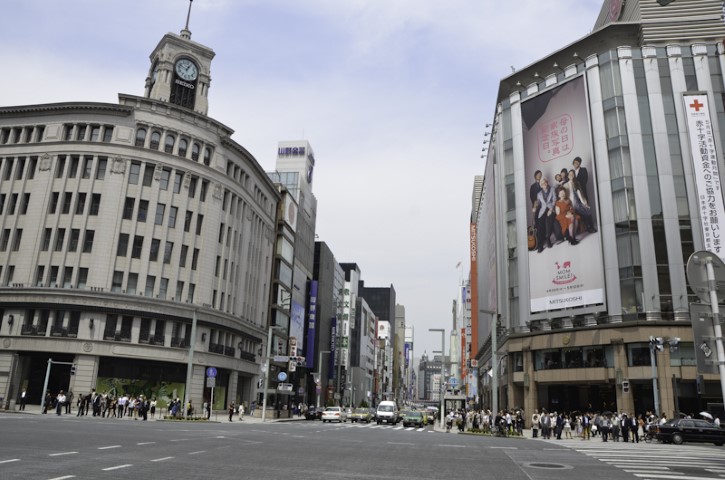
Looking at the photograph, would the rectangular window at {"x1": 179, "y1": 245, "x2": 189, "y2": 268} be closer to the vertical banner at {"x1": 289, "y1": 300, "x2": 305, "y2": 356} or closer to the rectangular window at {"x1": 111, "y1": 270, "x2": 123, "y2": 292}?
the rectangular window at {"x1": 111, "y1": 270, "x2": 123, "y2": 292}

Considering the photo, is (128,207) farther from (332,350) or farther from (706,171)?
(332,350)

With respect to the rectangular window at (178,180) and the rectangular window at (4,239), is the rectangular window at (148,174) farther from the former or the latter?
the rectangular window at (4,239)

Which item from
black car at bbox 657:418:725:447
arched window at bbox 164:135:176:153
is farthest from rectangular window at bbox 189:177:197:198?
black car at bbox 657:418:725:447

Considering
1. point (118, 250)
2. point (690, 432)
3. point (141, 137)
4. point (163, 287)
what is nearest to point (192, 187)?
point (141, 137)

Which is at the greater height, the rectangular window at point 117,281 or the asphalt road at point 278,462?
the rectangular window at point 117,281

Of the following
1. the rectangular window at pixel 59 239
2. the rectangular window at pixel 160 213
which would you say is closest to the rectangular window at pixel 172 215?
the rectangular window at pixel 160 213

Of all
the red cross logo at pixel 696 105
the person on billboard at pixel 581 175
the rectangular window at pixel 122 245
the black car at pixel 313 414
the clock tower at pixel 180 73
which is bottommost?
the black car at pixel 313 414

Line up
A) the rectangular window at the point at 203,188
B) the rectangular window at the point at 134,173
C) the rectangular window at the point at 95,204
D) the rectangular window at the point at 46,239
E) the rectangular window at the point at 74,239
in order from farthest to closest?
the rectangular window at the point at 203,188
the rectangular window at the point at 134,173
the rectangular window at the point at 95,204
the rectangular window at the point at 74,239
the rectangular window at the point at 46,239

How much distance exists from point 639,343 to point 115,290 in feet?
145

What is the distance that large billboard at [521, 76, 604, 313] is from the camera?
158 feet

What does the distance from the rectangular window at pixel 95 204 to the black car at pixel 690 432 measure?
4806 centimetres

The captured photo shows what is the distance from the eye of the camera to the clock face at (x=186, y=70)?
65.1m

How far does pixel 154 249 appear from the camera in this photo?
179 feet

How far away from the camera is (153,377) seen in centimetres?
5266
